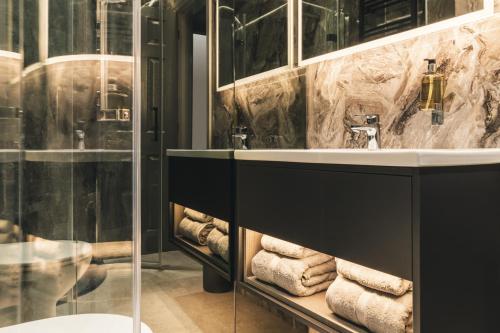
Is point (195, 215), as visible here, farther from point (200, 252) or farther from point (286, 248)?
point (286, 248)

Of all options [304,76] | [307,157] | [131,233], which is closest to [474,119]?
[307,157]

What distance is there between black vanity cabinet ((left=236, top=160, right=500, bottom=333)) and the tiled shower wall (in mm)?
363

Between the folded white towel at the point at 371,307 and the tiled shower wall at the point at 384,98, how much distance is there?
598mm

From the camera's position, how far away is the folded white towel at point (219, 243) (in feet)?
6.75

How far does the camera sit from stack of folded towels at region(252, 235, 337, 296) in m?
1.61

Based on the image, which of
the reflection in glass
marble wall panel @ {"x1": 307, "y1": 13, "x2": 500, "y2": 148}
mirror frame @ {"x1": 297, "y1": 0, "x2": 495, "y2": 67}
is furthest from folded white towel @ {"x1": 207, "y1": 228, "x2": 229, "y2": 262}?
mirror frame @ {"x1": 297, "y1": 0, "x2": 495, "y2": 67}

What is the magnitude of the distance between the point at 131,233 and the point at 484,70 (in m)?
1.23

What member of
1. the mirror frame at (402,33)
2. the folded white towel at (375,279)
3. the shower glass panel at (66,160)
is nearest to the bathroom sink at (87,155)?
the shower glass panel at (66,160)

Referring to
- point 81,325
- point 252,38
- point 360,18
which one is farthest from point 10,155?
point 252,38

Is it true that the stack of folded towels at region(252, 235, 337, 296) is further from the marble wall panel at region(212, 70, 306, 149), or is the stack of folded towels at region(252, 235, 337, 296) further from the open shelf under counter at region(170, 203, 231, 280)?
the marble wall panel at region(212, 70, 306, 149)

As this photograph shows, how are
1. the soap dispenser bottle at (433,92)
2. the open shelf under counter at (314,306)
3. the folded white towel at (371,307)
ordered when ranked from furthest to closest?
the soap dispenser bottle at (433,92), the open shelf under counter at (314,306), the folded white towel at (371,307)

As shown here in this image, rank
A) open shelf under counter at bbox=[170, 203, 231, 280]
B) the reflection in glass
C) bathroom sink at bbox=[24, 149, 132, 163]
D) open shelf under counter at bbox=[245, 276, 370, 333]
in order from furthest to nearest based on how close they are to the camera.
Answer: the reflection in glass
open shelf under counter at bbox=[170, 203, 231, 280]
open shelf under counter at bbox=[245, 276, 370, 333]
bathroom sink at bbox=[24, 149, 132, 163]

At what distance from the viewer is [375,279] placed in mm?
1306

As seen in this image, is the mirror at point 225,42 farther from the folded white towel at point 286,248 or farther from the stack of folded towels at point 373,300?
the stack of folded towels at point 373,300
